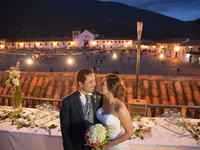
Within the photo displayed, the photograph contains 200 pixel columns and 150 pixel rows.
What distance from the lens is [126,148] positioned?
2629mm

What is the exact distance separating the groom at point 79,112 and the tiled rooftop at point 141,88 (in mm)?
3226

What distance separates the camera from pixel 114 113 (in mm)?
2402

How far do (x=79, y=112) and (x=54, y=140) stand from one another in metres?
0.95

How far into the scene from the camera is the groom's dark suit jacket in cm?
239

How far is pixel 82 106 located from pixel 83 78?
1.24 feet

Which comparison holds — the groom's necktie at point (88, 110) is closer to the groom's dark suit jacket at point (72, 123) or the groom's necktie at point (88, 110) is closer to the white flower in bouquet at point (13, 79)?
the groom's dark suit jacket at point (72, 123)

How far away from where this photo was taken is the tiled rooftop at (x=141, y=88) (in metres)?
5.61

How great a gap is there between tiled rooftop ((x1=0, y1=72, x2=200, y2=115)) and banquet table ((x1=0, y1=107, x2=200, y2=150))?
8.41 feet

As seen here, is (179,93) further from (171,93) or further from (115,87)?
(115,87)

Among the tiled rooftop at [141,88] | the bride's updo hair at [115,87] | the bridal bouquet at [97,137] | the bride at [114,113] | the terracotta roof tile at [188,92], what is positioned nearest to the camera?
the bridal bouquet at [97,137]

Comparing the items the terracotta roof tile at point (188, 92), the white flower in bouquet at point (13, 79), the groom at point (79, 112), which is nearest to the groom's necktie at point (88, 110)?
the groom at point (79, 112)

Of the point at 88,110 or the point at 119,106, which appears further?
the point at 88,110

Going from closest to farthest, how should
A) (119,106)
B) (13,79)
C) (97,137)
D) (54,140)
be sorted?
(97,137)
(119,106)
(54,140)
(13,79)

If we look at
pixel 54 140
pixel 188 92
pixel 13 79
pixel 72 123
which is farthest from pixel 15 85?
pixel 188 92
